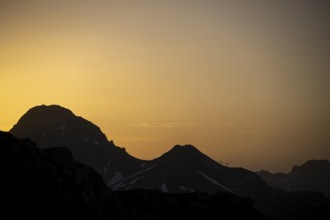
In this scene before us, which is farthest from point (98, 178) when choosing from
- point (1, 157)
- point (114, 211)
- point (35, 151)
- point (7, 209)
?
point (7, 209)

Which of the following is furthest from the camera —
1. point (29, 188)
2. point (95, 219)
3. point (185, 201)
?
point (185, 201)

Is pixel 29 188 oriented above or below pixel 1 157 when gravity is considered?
below

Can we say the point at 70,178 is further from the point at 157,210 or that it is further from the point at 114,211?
the point at 157,210

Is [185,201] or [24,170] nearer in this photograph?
[24,170]

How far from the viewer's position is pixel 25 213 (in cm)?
6494

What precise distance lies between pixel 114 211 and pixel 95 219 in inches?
326

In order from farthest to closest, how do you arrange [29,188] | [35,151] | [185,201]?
[185,201]
[35,151]
[29,188]

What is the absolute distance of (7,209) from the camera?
208ft

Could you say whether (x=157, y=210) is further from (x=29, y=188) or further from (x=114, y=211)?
(x=29, y=188)

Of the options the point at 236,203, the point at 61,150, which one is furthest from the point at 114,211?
the point at 236,203

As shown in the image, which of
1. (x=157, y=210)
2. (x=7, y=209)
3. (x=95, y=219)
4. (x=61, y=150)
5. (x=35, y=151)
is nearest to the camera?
(x=7, y=209)

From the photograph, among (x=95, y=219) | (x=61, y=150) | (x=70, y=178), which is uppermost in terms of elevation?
(x=61, y=150)

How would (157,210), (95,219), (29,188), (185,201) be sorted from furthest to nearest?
(185,201) < (157,210) < (95,219) < (29,188)

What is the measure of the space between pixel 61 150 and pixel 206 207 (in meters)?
42.5
